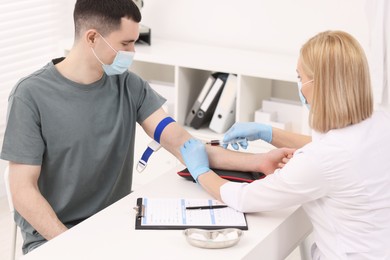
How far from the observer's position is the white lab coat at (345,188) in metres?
1.94

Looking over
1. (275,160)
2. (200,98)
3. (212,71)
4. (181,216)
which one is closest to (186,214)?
(181,216)

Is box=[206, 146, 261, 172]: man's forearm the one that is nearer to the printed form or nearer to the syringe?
the syringe

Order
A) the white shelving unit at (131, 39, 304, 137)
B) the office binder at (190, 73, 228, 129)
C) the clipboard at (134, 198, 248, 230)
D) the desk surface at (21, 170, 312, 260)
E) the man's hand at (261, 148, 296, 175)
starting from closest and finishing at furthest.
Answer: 1. the desk surface at (21, 170, 312, 260)
2. the clipboard at (134, 198, 248, 230)
3. the man's hand at (261, 148, 296, 175)
4. the white shelving unit at (131, 39, 304, 137)
5. the office binder at (190, 73, 228, 129)

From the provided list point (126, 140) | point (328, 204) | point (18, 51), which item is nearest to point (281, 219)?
point (328, 204)

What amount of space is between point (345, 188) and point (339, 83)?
0.28 m

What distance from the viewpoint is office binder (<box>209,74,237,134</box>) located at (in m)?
3.77

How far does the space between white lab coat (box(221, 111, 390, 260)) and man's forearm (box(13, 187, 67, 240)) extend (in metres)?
0.64

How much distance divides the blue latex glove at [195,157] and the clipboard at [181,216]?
0.13 meters

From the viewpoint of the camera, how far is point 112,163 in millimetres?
2518

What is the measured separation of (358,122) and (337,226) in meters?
0.29

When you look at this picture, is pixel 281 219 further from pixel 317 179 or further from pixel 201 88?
pixel 201 88

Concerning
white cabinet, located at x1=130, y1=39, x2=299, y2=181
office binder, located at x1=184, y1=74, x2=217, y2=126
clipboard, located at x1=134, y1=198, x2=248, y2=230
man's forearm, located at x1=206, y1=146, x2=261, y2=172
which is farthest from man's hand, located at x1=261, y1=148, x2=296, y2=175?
office binder, located at x1=184, y1=74, x2=217, y2=126

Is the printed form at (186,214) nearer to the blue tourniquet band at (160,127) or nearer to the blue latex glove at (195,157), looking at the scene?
the blue latex glove at (195,157)

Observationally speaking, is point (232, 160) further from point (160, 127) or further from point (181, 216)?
point (181, 216)
